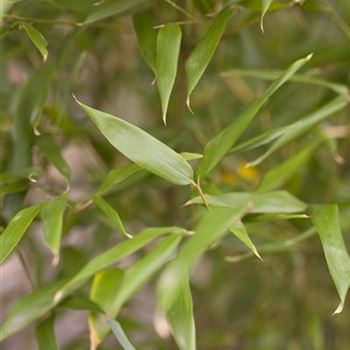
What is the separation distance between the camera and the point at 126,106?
1.38 meters

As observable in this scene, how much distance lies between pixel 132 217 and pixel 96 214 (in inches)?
6.1

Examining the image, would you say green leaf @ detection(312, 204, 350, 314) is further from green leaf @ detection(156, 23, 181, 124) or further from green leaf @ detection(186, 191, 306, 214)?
green leaf @ detection(156, 23, 181, 124)

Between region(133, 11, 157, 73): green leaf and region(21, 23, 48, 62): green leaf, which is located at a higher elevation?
region(21, 23, 48, 62): green leaf

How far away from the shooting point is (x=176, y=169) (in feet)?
2.02

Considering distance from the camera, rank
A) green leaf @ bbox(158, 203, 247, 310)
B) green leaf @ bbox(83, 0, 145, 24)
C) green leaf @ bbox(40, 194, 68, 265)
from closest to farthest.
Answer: green leaf @ bbox(158, 203, 247, 310) → green leaf @ bbox(40, 194, 68, 265) → green leaf @ bbox(83, 0, 145, 24)

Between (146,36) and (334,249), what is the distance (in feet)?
0.87

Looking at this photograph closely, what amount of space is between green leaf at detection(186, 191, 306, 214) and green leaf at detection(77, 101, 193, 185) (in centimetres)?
3

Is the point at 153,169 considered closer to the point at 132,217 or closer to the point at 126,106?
the point at 132,217

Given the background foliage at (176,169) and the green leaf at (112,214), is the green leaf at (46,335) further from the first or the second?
the green leaf at (112,214)

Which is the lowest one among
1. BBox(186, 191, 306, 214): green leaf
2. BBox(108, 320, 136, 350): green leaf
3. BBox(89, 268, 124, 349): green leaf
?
BBox(89, 268, 124, 349): green leaf

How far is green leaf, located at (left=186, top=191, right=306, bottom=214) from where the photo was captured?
0.62 m

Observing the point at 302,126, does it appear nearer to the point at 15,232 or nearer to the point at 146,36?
the point at 146,36

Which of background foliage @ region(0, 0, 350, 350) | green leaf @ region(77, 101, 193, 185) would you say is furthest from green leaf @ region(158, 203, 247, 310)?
green leaf @ region(77, 101, 193, 185)

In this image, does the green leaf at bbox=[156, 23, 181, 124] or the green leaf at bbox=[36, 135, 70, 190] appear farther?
the green leaf at bbox=[36, 135, 70, 190]
